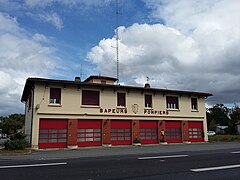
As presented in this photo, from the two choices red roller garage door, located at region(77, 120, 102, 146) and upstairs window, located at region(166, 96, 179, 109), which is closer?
red roller garage door, located at region(77, 120, 102, 146)

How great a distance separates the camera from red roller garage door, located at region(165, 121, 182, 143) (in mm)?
30811

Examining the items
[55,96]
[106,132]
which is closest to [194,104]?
[106,132]

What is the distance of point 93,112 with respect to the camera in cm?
2678

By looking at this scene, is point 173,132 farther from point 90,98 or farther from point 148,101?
point 90,98

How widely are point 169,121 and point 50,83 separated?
44.5ft

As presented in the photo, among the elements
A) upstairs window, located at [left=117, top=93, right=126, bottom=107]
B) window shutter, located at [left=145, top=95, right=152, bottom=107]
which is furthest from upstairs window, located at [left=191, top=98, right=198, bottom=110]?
upstairs window, located at [left=117, top=93, right=126, bottom=107]

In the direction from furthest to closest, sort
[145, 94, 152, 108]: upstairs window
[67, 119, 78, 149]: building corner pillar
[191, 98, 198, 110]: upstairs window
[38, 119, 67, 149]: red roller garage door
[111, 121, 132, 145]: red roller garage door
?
[191, 98, 198, 110]: upstairs window → [145, 94, 152, 108]: upstairs window → [111, 121, 132, 145]: red roller garage door → [67, 119, 78, 149]: building corner pillar → [38, 119, 67, 149]: red roller garage door

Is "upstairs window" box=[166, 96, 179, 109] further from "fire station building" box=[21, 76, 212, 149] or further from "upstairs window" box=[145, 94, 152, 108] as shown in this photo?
"upstairs window" box=[145, 94, 152, 108]

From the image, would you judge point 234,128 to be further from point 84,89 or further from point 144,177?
point 144,177

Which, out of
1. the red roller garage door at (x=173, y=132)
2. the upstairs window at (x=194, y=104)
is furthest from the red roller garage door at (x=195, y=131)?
the upstairs window at (x=194, y=104)

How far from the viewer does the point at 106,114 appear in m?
27.4

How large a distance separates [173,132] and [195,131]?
3354 mm

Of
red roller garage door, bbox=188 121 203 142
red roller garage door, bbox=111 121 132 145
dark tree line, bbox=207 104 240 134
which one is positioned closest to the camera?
red roller garage door, bbox=111 121 132 145

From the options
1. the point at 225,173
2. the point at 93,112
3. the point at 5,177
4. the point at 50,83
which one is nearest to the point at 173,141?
the point at 93,112
